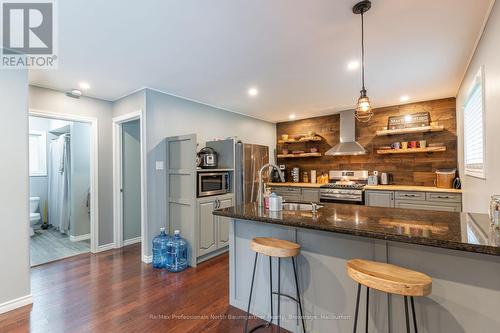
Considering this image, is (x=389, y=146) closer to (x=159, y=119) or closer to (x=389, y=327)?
(x=389, y=327)

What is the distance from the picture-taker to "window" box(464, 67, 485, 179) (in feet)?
7.34

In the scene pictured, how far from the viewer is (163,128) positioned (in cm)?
369

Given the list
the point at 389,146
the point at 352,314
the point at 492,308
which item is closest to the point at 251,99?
the point at 389,146

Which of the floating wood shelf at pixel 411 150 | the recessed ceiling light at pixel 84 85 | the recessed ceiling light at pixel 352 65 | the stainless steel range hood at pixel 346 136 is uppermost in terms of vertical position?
the recessed ceiling light at pixel 84 85

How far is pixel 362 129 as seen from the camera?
4914 millimetres

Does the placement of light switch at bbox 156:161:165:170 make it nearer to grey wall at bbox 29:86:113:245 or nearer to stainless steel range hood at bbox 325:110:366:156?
grey wall at bbox 29:86:113:245

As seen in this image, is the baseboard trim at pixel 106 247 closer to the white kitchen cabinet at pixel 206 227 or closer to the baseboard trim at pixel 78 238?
the baseboard trim at pixel 78 238

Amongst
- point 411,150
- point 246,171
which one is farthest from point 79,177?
point 411,150

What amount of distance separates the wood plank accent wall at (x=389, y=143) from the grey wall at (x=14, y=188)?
482 centimetres

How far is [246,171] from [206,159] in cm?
75

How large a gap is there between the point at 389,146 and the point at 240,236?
3718 mm

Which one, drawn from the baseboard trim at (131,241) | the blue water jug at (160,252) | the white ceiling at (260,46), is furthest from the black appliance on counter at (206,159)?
the baseboard trim at (131,241)

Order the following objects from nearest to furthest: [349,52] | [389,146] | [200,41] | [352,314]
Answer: [352,314] < [200,41] < [349,52] < [389,146]

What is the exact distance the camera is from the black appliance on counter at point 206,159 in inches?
151
